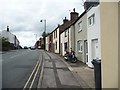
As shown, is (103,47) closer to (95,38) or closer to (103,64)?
(103,64)

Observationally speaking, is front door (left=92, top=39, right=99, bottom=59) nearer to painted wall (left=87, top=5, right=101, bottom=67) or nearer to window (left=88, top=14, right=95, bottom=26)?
painted wall (left=87, top=5, right=101, bottom=67)

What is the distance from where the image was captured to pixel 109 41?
1135 cm

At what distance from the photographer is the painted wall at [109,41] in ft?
36.3

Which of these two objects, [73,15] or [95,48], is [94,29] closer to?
[95,48]

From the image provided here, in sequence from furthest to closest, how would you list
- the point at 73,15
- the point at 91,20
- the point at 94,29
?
the point at 73,15, the point at 91,20, the point at 94,29

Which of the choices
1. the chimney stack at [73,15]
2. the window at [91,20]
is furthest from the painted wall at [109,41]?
the chimney stack at [73,15]

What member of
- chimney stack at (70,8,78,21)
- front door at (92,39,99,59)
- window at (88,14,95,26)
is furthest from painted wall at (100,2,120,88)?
chimney stack at (70,8,78,21)

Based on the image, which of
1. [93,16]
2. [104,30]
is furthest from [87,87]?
[93,16]

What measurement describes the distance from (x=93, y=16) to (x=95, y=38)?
2.19 metres

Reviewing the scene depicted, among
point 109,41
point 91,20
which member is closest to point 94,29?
point 91,20

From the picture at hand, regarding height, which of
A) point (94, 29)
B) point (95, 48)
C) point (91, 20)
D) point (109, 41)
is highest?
point (91, 20)

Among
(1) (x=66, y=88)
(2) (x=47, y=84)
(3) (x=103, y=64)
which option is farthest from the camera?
(2) (x=47, y=84)

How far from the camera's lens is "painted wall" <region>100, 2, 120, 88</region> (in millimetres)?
11078

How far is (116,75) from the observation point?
36.4 feet
